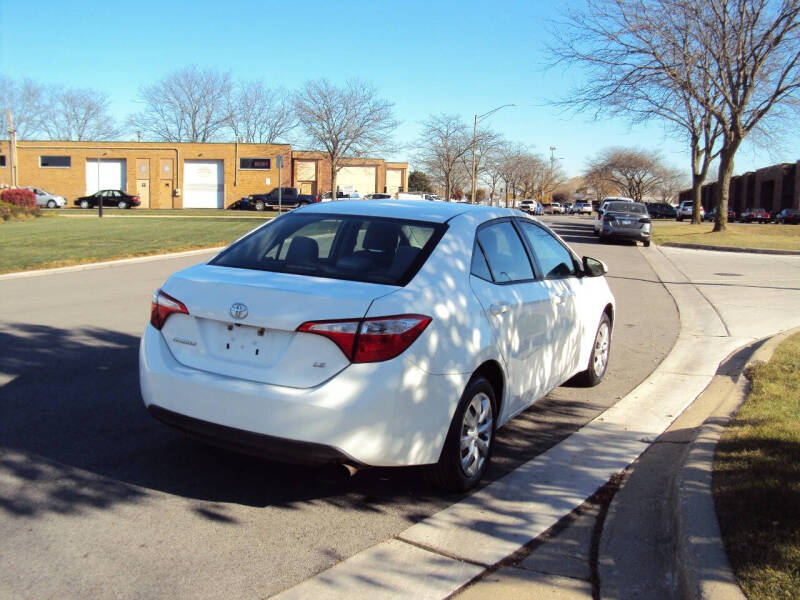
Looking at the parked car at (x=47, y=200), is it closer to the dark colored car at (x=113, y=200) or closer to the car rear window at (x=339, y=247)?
the dark colored car at (x=113, y=200)

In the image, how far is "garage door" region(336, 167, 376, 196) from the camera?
7656cm

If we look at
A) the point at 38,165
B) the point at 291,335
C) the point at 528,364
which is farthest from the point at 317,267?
the point at 38,165

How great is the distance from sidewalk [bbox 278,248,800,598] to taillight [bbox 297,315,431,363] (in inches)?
38.5

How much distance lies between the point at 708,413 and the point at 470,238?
9.47 feet

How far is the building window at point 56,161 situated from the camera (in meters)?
65.0

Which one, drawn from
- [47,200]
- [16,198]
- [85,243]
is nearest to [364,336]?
[85,243]

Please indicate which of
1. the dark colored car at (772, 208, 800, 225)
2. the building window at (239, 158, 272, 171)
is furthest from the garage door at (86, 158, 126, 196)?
the dark colored car at (772, 208, 800, 225)

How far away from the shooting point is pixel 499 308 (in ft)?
14.9

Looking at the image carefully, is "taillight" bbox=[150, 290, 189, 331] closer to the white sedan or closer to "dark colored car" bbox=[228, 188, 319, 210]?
the white sedan

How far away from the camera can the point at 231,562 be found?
136 inches

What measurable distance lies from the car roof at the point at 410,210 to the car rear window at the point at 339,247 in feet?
0.24

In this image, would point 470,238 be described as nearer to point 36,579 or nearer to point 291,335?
point 291,335

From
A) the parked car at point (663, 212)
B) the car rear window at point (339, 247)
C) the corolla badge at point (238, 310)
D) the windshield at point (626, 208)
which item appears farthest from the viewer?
the parked car at point (663, 212)

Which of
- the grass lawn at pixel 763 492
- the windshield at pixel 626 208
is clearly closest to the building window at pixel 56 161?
the windshield at pixel 626 208
